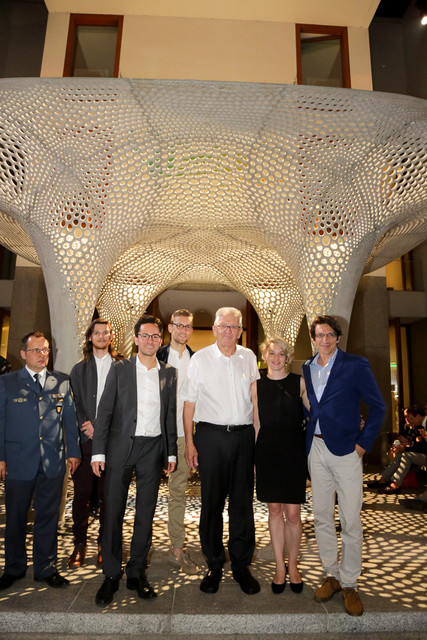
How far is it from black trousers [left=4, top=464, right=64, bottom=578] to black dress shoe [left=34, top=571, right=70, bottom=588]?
26mm

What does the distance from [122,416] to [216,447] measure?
0.67m

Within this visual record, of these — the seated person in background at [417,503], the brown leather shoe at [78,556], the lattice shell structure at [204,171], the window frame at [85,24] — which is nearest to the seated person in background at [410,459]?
the seated person in background at [417,503]

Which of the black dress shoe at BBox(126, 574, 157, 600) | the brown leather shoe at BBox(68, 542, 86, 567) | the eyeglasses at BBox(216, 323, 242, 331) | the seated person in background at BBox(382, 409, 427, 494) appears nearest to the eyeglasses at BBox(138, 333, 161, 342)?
the eyeglasses at BBox(216, 323, 242, 331)

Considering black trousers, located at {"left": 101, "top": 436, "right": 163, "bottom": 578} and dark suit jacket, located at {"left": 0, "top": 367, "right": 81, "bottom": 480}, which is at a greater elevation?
dark suit jacket, located at {"left": 0, "top": 367, "right": 81, "bottom": 480}

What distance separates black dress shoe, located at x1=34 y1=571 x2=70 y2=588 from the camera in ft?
9.57

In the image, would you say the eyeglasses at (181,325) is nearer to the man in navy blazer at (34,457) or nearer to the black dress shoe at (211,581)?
the man in navy blazer at (34,457)

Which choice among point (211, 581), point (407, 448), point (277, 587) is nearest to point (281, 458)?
point (277, 587)

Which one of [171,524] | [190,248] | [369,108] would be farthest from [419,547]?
[190,248]

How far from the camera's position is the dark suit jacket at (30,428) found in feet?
10.0

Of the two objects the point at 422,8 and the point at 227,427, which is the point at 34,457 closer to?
the point at 227,427

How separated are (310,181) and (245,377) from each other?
2.97 metres

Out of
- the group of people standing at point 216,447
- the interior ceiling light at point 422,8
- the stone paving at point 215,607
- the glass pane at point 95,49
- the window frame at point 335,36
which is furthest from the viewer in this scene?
the interior ceiling light at point 422,8

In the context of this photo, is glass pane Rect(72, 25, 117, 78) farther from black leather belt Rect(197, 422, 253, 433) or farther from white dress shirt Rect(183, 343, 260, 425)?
black leather belt Rect(197, 422, 253, 433)

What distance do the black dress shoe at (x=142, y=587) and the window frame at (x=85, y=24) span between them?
11.0m
